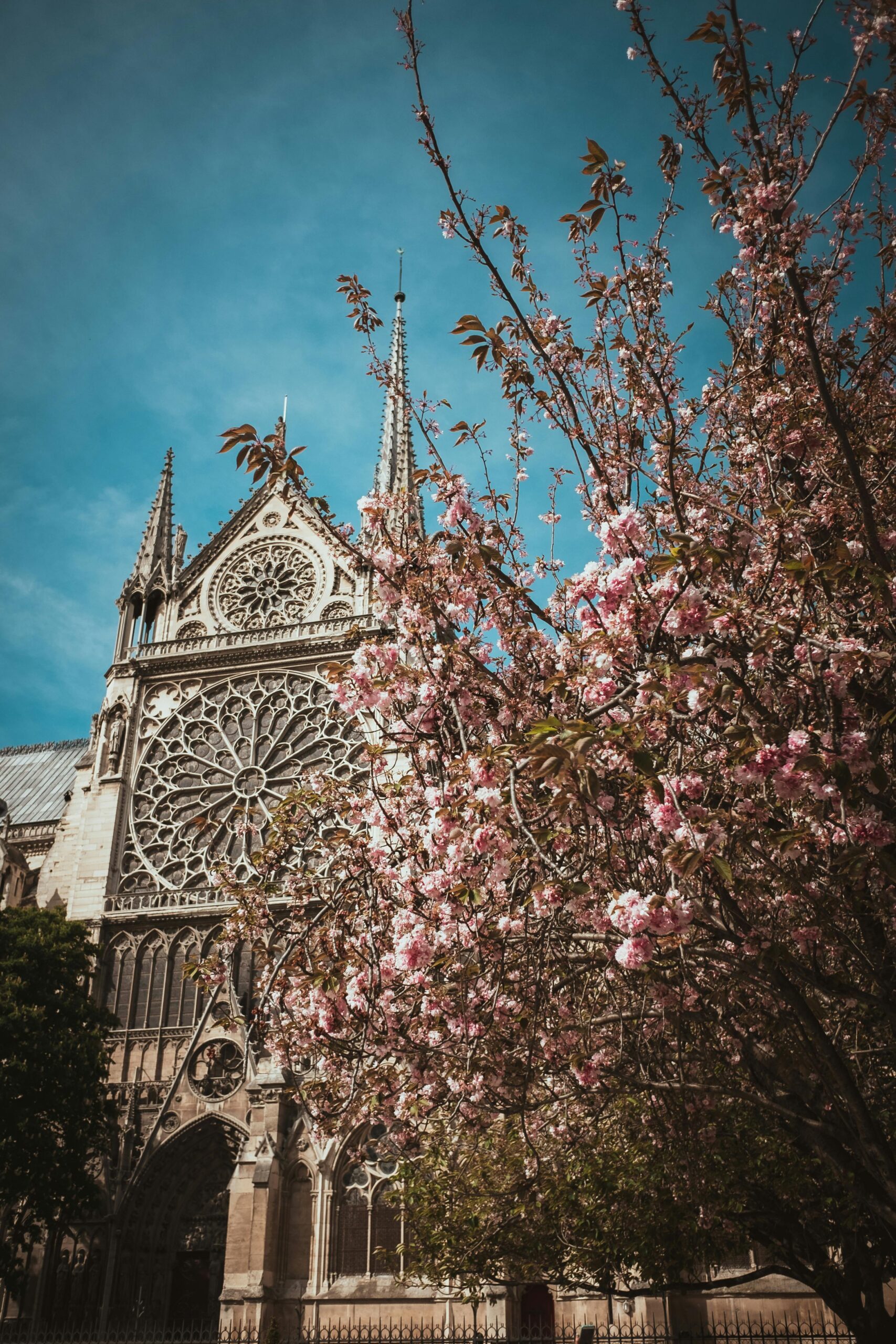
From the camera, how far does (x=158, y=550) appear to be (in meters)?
31.2

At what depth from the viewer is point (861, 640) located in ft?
22.6

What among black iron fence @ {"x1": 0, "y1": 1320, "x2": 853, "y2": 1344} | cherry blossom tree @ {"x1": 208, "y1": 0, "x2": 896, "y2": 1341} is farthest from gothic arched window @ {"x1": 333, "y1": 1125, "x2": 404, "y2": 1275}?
cherry blossom tree @ {"x1": 208, "y1": 0, "x2": 896, "y2": 1341}

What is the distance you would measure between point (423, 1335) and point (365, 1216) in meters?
3.91

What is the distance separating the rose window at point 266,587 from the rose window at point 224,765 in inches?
78.6

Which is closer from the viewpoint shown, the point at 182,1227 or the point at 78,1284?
the point at 78,1284

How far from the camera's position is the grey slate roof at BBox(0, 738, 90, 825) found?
1422 inches

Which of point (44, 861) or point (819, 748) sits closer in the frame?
point (819, 748)

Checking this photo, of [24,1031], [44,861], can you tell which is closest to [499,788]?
[24,1031]

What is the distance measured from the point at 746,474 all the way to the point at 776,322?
118cm

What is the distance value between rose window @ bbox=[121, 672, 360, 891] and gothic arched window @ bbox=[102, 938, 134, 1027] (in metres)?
1.52

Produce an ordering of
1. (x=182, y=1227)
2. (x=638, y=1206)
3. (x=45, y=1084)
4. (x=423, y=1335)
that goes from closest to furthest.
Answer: (x=638, y=1206)
(x=423, y=1335)
(x=45, y=1084)
(x=182, y=1227)

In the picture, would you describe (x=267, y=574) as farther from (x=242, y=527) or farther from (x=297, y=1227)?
(x=297, y=1227)

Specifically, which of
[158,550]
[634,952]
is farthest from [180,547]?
[634,952]

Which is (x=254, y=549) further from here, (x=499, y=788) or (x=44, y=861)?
(x=499, y=788)
